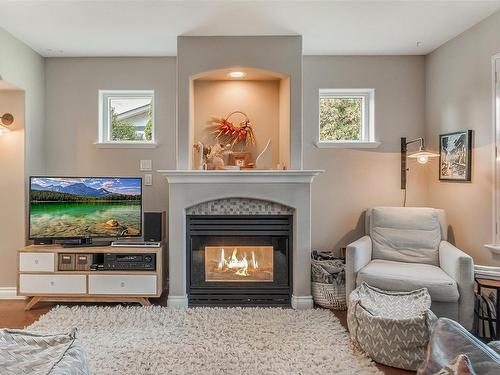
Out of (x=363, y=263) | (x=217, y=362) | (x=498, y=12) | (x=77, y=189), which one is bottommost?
(x=217, y=362)

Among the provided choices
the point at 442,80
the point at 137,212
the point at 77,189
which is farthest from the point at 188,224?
the point at 442,80

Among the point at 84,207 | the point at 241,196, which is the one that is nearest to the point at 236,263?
the point at 241,196

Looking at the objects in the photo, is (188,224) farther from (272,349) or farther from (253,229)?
(272,349)

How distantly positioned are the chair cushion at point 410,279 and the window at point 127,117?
2.65 metres

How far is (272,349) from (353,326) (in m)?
0.58

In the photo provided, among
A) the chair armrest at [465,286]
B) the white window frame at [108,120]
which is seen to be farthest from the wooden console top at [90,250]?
the chair armrest at [465,286]

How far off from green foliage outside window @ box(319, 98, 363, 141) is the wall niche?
59 cm

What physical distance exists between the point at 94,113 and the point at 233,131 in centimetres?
154

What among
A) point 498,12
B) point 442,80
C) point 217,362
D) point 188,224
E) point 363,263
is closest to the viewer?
point 217,362

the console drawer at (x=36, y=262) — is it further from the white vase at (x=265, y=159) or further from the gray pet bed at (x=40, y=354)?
the white vase at (x=265, y=159)

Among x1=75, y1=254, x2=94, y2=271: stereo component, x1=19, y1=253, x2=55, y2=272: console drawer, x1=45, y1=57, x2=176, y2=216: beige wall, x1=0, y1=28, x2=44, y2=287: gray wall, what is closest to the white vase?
x1=45, y1=57, x2=176, y2=216: beige wall

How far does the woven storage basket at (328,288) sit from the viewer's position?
10.4 feet

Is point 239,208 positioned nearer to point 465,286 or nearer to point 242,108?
point 242,108

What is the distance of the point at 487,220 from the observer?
2949 millimetres
